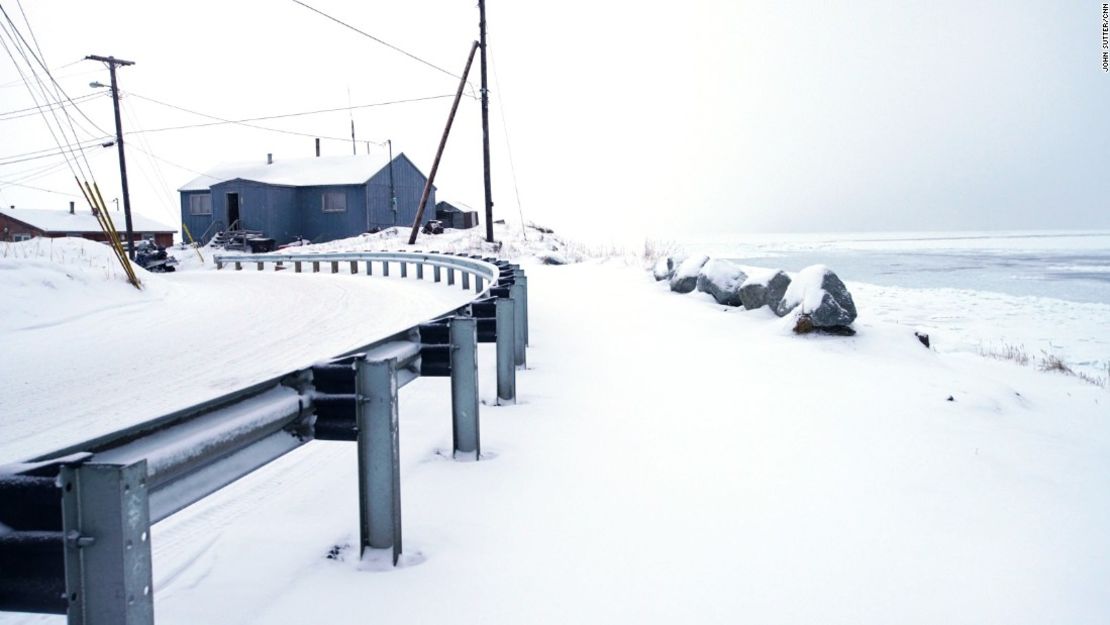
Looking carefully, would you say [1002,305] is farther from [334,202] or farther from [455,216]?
[455,216]

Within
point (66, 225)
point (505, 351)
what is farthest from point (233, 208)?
point (505, 351)

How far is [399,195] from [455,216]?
601cm

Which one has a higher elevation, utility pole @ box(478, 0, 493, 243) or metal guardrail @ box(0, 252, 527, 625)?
utility pole @ box(478, 0, 493, 243)

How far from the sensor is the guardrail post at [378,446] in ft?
9.89

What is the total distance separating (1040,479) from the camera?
4.46 m

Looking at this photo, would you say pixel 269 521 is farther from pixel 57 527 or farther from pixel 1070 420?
pixel 1070 420

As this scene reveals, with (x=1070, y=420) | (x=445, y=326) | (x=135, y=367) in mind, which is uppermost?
(x=445, y=326)

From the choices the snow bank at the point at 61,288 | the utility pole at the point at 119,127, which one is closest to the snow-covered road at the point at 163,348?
the snow bank at the point at 61,288

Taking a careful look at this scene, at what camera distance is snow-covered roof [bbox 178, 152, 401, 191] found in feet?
148

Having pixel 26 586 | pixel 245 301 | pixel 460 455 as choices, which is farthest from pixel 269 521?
pixel 245 301

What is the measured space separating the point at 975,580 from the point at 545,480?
85.9 inches

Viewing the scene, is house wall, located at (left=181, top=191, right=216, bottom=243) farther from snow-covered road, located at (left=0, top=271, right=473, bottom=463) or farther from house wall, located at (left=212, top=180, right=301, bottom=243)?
snow-covered road, located at (left=0, top=271, right=473, bottom=463)

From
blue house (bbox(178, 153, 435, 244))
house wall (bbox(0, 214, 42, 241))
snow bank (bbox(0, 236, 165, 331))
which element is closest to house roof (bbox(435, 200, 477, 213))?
blue house (bbox(178, 153, 435, 244))

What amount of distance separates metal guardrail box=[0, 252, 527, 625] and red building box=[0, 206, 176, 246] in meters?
65.4
